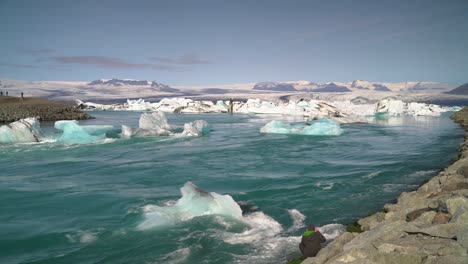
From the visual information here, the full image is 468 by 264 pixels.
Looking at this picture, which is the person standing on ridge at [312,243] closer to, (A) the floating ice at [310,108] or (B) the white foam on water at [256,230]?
(B) the white foam on water at [256,230]

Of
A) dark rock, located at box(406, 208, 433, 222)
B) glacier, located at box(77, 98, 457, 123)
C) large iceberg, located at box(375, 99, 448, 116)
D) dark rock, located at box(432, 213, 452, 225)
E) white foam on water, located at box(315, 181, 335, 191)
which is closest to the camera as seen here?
dark rock, located at box(432, 213, 452, 225)

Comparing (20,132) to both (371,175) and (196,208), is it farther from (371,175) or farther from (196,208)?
(371,175)

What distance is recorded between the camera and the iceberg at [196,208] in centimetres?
890

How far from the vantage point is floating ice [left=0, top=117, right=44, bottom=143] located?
21.7 m

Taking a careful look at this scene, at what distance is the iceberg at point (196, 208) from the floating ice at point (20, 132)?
636 inches

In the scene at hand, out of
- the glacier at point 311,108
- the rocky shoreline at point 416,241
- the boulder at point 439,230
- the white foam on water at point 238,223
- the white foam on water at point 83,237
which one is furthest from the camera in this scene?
the glacier at point 311,108

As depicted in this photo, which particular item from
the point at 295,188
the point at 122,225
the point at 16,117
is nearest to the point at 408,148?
the point at 295,188

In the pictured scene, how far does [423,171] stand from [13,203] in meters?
13.6

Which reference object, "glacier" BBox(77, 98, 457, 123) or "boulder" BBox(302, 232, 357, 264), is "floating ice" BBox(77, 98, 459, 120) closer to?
"glacier" BBox(77, 98, 457, 123)

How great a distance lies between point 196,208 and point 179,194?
230 centimetres

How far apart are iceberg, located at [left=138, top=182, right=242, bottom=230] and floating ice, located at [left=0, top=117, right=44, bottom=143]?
16.2m

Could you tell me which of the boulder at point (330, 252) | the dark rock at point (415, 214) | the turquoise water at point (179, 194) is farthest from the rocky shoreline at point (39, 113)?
the dark rock at point (415, 214)

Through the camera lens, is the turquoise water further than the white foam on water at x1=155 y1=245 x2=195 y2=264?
Yes

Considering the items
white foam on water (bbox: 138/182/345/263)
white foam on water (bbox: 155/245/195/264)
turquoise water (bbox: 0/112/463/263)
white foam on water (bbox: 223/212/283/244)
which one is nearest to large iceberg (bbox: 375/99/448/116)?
turquoise water (bbox: 0/112/463/263)
